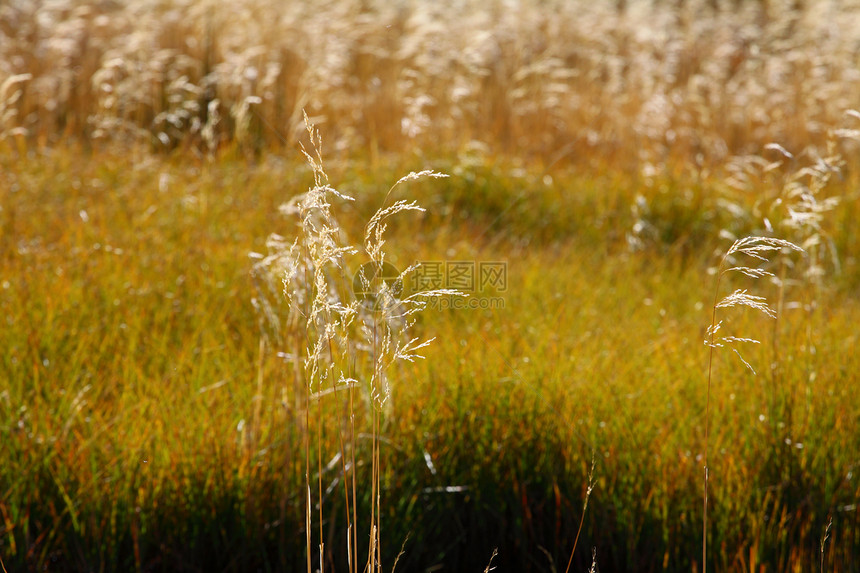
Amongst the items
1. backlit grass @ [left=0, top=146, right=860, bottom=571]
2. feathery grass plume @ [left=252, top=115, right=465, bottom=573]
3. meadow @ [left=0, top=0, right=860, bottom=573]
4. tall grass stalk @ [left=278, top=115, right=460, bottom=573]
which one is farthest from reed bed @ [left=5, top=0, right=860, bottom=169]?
feathery grass plume @ [left=252, top=115, right=465, bottom=573]

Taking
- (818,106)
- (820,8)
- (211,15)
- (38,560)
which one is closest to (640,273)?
(38,560)

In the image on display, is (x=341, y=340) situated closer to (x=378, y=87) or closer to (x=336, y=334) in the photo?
(x=336, y=334)

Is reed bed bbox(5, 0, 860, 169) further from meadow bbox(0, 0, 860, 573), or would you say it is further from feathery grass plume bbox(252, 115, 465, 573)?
feathery grass plume bbox(252, 115, 465, 573)

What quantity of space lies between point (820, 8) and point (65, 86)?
21.1ft

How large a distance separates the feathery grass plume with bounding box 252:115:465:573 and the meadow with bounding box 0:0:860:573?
0.02 metres

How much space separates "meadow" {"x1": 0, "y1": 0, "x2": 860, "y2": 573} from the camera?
6.34ft

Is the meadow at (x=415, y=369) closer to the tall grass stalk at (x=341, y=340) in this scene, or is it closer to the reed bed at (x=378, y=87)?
the tall grass stalk at (x=341, y=340)

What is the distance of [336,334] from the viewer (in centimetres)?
165

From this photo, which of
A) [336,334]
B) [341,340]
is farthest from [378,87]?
[341,340]

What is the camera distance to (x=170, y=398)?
2180 millimetres

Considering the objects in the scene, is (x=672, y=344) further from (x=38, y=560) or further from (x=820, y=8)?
(x=820, y=8)

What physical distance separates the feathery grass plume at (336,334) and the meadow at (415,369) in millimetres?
19

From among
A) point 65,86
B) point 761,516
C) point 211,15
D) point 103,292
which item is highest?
point 211,15

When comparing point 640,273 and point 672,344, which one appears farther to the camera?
point 640,273
